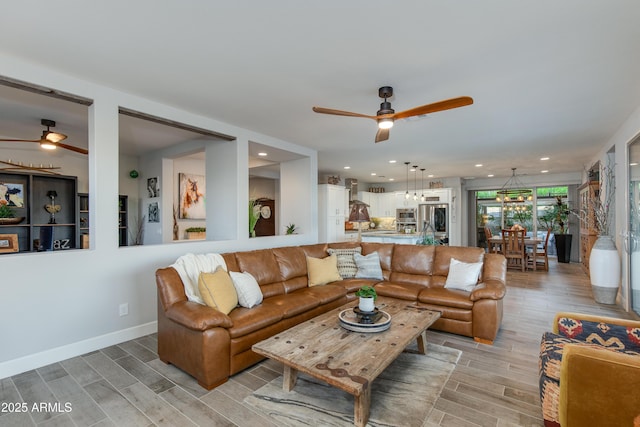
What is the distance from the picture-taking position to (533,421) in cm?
200

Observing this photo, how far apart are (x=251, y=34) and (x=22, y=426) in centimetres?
299

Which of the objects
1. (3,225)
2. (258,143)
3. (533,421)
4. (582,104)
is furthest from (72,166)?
(582,104)

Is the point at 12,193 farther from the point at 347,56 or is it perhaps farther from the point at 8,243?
the point at 347,56

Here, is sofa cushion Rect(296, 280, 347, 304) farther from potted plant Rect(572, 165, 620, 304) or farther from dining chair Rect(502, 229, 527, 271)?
dining chair Rect(502, 229, 527, 271)

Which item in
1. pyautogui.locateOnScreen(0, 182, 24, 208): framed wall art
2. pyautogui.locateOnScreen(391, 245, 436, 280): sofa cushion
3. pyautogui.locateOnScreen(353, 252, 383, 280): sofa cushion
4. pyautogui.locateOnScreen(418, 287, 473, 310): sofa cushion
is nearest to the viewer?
pyautogui.locateOnScreen(418, 287, 473, 310): sofa cushion

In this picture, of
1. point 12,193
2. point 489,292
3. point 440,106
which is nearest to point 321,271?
point 489,292

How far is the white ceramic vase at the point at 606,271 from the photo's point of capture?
4.55 meters

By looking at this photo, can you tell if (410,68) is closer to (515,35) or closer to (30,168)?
(515,35)

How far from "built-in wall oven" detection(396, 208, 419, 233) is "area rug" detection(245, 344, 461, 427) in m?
7.75

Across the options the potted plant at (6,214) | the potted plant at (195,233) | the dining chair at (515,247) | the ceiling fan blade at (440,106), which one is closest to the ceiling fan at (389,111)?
the ceiling fan blade at (440,106)

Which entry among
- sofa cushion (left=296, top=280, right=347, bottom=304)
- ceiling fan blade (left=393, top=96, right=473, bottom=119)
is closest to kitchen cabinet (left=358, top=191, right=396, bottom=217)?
sofa cushion (left=296, top=280, right=347, bottom=304)

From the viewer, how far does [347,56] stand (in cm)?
249

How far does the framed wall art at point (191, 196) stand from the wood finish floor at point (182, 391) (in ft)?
10.5

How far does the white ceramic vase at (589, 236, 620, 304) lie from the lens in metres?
4.55
